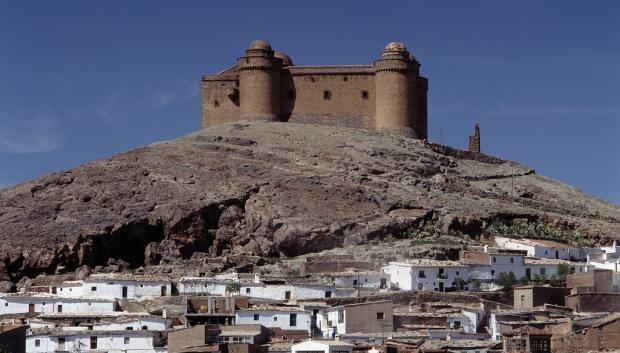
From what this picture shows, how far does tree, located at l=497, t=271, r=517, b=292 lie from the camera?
241ft

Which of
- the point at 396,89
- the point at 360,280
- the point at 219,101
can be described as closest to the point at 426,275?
the point at 360,280

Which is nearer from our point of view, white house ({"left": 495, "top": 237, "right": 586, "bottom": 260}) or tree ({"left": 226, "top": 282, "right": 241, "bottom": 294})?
tree ({"left": 226, "top": 282, "right": 241, "bottom": 294})

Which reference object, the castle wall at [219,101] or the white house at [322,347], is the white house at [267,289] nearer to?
the white house at [322,347]

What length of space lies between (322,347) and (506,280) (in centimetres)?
2525

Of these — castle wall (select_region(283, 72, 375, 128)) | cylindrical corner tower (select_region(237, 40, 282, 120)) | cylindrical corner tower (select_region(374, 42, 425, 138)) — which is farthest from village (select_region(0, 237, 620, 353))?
cylindrical corner tower (select_region(237, 40, 282, 120))

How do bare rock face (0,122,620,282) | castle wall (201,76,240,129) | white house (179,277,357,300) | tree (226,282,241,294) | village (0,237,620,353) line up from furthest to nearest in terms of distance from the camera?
castle wall (201,76,240,129), bare rock face (0,122,620,282), white house (179,277,357,300), tree (226,282,241,294), village (0,237,620,353)

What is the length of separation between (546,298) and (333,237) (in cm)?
1705

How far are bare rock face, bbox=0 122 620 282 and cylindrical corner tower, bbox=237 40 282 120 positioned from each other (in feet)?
4.84

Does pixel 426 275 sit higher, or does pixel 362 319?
pixel 426 275

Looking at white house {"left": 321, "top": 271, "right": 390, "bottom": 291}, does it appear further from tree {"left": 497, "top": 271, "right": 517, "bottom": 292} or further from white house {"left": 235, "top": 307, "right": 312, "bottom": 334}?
white house {"left": 235, "top": 307, "right": 312, "bottom": 334}

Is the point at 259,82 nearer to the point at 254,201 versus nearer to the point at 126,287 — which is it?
the point at 254,201

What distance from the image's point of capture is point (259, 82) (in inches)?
3952

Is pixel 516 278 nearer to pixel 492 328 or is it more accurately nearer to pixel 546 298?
pixel 546 298

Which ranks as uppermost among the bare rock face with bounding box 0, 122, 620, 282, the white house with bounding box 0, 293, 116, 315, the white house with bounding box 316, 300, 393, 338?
Answer: the bare rock face with bounding box 0, 122, 620, 282
